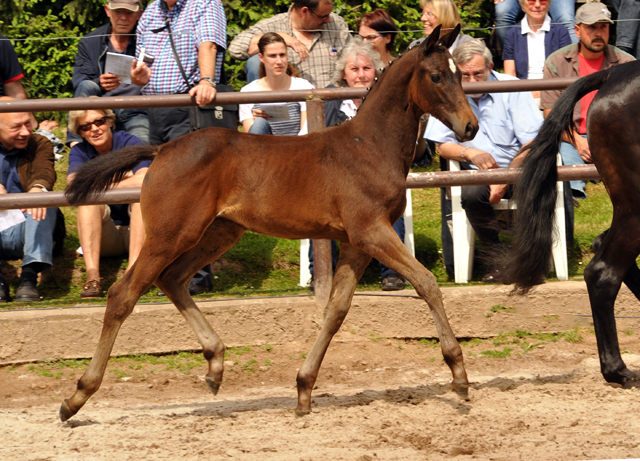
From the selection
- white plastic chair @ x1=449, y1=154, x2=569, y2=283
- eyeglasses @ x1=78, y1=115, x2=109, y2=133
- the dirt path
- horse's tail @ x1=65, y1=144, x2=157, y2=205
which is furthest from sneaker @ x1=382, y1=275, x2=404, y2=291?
eyeglasses @ x1=78, y1=115, x2=109, y2=133

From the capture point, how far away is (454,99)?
13.7ft

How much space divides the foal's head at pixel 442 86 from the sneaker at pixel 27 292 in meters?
3.54

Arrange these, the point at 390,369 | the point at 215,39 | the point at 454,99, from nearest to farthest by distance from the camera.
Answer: the point at 454,99 → the point at 390,369 → the point at 215,39

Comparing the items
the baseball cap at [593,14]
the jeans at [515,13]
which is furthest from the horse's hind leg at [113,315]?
the jeans at [515,13]

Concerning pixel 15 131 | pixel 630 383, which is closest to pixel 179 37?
pixel 15 131

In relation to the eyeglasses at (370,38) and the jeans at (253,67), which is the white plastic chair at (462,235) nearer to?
the eyeglasses at (370,38)

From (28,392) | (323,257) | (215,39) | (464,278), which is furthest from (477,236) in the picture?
(28,392)

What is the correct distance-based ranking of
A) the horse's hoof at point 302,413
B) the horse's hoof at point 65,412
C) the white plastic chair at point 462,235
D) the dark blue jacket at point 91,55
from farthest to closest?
the dark blue jacket at point 91,55
the white plastic chair at point 462,235
the horse's hoof at point 302,413
the horse's hoof at point 65,412

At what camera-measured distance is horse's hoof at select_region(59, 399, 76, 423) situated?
4238 millimetres

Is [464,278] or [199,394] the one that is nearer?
[199,394]

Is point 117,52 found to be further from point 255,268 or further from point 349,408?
point 349,408

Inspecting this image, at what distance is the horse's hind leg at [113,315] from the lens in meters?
4.25

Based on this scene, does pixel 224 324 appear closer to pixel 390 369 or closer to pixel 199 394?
pixel 199 394

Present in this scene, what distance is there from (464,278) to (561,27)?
296 cm
